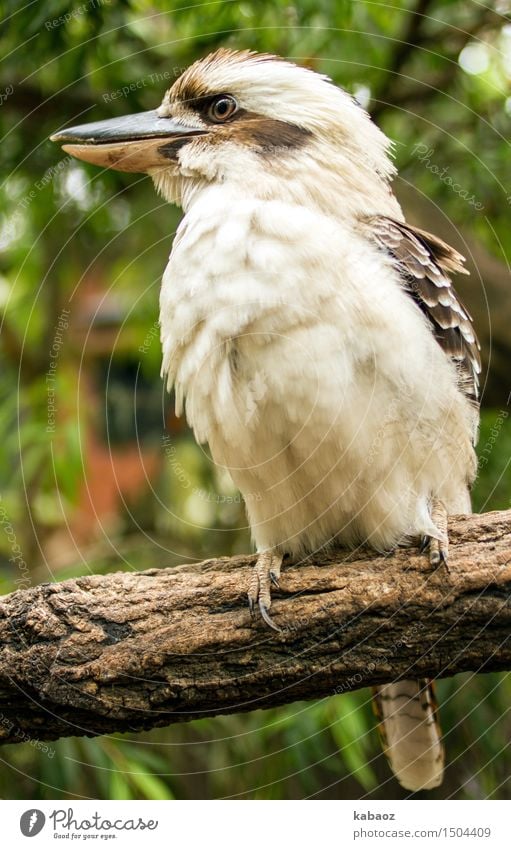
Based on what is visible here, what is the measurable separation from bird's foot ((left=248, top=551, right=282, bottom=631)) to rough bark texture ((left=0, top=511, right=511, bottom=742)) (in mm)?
18

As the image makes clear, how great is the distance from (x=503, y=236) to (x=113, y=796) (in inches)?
88.0

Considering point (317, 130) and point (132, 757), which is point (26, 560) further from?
point (317, 130)

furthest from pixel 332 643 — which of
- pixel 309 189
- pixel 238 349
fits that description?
pixel 309 189

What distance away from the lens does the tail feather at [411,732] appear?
2.13 m

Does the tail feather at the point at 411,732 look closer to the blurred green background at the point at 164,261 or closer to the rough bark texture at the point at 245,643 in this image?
the blurred green background at the point at 164,261

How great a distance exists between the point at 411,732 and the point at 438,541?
0.70 meters

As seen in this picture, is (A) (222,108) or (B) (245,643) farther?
(A) (222,108)

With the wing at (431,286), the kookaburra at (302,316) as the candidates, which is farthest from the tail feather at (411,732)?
the wing at (431,286)

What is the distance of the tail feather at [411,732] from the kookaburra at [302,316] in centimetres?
50

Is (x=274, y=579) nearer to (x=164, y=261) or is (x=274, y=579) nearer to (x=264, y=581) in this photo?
(x=264, y=581)

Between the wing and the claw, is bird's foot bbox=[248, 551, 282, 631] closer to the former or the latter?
the claw

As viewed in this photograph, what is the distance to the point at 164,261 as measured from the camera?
3301 millimetres
